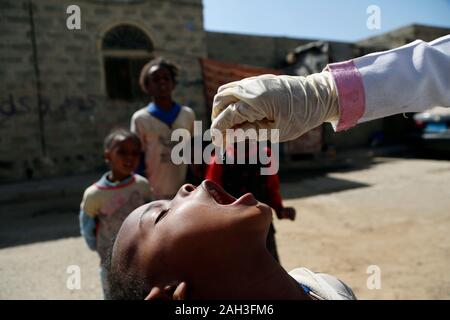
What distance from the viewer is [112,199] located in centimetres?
234

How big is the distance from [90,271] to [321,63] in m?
8.14

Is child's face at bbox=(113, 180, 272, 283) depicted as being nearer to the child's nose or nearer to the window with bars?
the child's nose

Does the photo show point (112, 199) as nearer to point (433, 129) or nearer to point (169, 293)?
point (169, 293)

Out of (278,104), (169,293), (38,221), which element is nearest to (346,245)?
(278,104)

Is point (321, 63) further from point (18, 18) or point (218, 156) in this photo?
point (218, 156)

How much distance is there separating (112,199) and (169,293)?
1446 millimetres

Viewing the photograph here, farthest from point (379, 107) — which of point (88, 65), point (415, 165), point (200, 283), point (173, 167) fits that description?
point (415, 165)

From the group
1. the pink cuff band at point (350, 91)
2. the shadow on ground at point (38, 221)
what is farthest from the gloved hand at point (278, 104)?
the shadow on ground at point (38, 221)

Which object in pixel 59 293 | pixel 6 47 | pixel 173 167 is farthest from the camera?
pixel 6 47

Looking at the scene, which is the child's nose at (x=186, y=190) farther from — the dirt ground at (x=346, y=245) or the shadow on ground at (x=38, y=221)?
the shadow on ground at (x=38, y=221)

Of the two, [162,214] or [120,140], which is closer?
[162,214]

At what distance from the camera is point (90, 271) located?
3.59 meters

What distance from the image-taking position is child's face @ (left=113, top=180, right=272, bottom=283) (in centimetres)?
104

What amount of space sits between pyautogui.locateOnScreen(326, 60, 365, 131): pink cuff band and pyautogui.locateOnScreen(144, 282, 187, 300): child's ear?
0.75m
